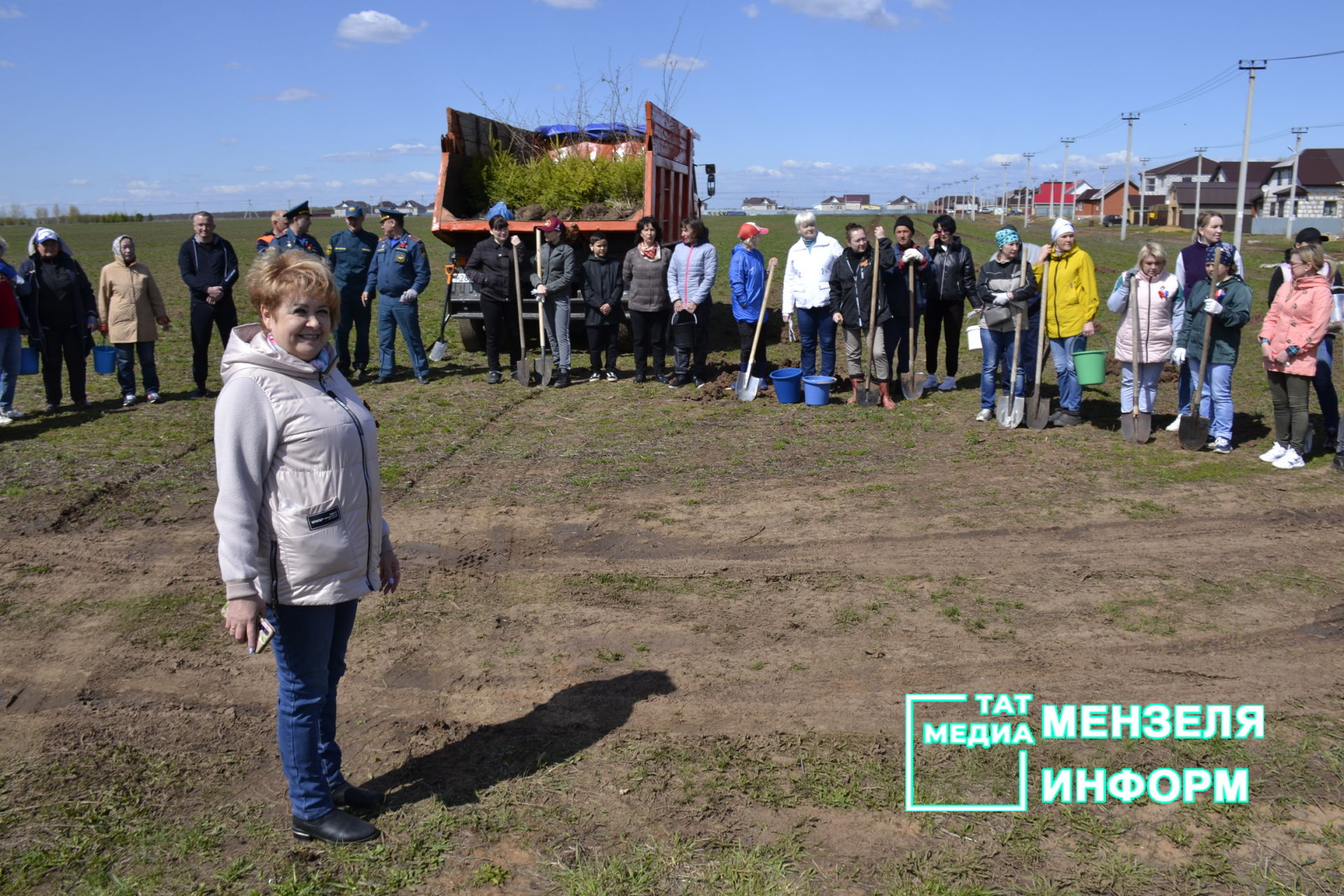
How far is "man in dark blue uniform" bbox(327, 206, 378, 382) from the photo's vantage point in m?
11.1

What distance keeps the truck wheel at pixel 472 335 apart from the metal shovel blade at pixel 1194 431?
8.19m

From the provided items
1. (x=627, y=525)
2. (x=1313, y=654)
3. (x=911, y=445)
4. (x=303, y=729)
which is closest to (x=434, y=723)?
(x=303, y=729)

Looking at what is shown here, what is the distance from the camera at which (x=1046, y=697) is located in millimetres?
4312

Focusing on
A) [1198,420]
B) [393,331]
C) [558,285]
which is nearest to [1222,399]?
[1198,420]

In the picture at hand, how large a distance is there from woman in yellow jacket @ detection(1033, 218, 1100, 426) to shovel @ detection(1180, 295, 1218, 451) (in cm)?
88

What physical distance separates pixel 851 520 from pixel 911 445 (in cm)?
209

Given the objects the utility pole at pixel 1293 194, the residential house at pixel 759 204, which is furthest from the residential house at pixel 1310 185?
the residential house at pixel 759 204

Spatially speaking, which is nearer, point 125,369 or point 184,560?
point 184,560

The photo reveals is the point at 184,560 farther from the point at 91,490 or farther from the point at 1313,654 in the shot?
the point at 1313,654

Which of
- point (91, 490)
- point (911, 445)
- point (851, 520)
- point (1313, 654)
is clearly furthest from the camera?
point (911, 445)

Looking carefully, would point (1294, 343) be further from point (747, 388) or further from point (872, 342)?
point (747, 388)

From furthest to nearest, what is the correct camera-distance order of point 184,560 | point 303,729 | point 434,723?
point 184,560 → point 434,723 → point 303,729

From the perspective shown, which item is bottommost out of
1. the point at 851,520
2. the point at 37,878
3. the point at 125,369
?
the point at 37,878

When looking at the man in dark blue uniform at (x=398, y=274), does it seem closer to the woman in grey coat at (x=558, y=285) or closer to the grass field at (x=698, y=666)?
the woman in grey coat at (x=558, y=285)
